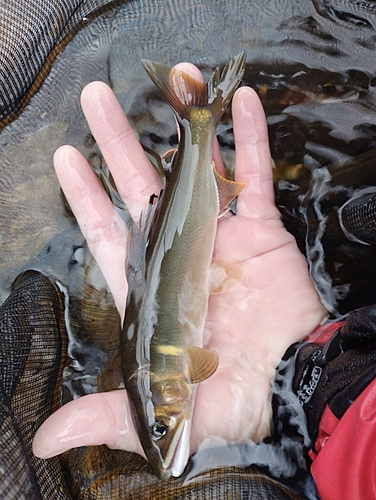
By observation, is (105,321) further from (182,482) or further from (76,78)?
(76,78)

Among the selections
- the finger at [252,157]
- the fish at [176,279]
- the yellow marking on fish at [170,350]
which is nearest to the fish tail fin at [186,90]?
the fish at [176,279]

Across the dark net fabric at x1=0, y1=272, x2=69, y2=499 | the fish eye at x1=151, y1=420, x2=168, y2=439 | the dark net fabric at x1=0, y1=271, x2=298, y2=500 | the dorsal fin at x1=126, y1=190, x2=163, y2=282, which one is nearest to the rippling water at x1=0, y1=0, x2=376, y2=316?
the dark net fabric at x1=0, y1=272, x2=69, y2=499

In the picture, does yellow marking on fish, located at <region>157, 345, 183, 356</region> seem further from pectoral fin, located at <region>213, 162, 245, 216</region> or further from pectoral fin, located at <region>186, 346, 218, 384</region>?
pectoral fin, located at <region>213, 162, 245, 216</region>

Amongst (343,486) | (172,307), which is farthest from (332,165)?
(343,486)

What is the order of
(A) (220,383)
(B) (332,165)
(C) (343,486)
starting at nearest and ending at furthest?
(C) (343,486) < (A) (220,383) < (B) (332,165)

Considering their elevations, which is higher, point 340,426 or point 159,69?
point 159,69

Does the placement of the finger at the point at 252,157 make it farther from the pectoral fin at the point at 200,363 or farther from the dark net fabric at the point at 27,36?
the dark net fabric at the point at 27,36

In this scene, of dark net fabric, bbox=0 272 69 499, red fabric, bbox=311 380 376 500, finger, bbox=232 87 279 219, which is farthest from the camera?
finger, bbox=232 87 279 219
